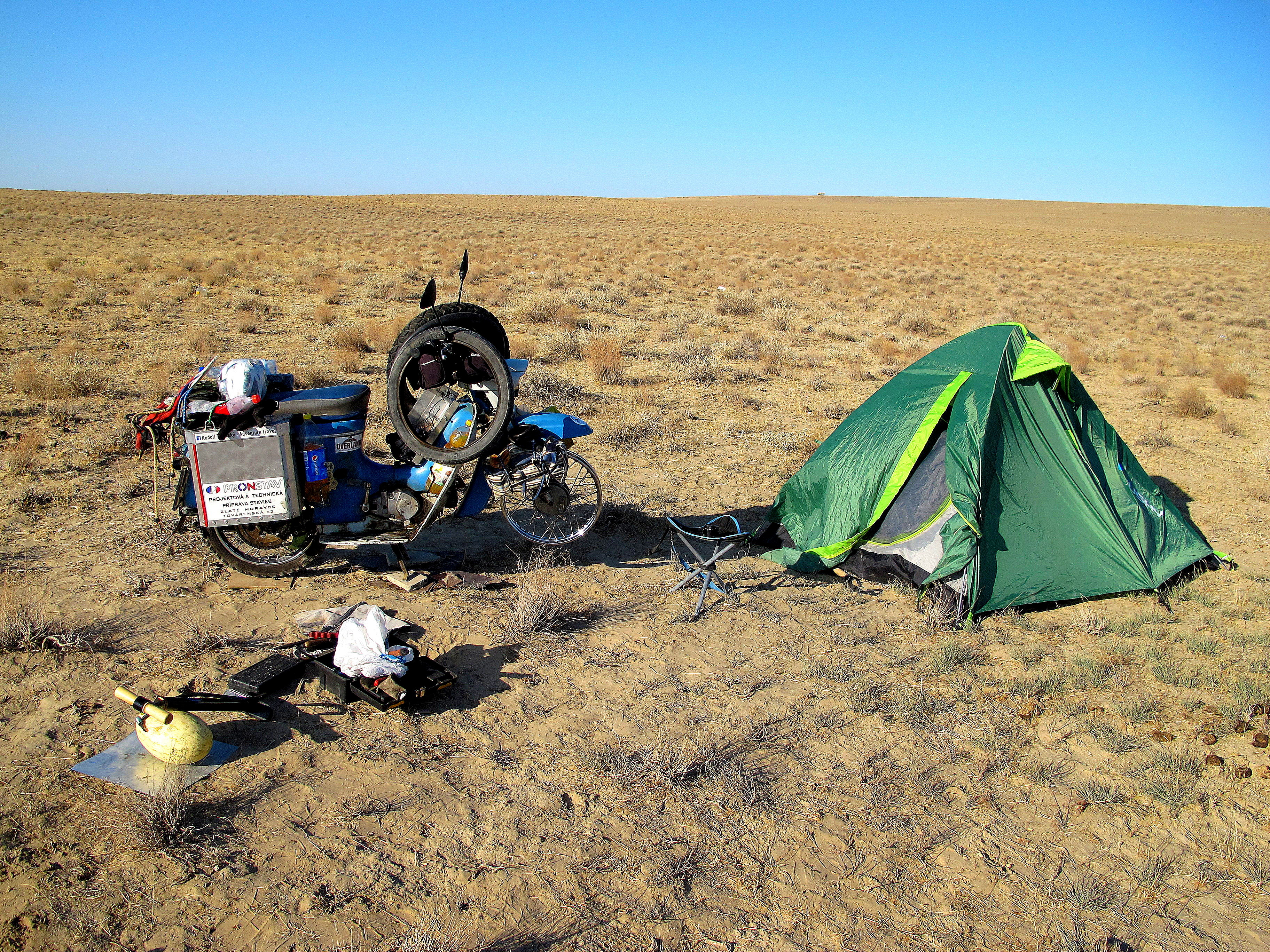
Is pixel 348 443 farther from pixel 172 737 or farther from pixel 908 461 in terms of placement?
pixel 908 461

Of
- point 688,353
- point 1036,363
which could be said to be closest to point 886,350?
point 688,353

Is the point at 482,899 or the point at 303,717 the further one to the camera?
the point at 303,717

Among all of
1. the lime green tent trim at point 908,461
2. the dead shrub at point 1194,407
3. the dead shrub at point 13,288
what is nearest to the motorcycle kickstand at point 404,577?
the lime green tent trim at point 908,461

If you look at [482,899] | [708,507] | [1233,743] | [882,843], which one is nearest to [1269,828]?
[1233,743]

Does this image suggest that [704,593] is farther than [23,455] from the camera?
No

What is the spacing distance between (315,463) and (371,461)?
1.60 feet

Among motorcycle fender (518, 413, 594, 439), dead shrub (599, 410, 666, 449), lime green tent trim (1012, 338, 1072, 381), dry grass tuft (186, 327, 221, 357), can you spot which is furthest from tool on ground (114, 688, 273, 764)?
dry grass tuft (186, 327, 221, 357)

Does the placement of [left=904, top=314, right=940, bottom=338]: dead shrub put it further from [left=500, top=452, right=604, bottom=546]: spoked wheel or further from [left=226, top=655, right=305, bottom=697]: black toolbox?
[left=226, top=655, right=305, bottom=697]: black toolbox

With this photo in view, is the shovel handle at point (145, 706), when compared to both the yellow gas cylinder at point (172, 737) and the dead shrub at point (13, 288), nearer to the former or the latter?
the yellow gas cylinder at point (172, 737)

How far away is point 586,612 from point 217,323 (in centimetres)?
1196

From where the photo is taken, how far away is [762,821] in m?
3.44

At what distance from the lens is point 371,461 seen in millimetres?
5492

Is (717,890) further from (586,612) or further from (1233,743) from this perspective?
(1233,743)

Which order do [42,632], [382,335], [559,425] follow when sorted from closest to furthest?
[42,632]
[559,425]
[382,335]
